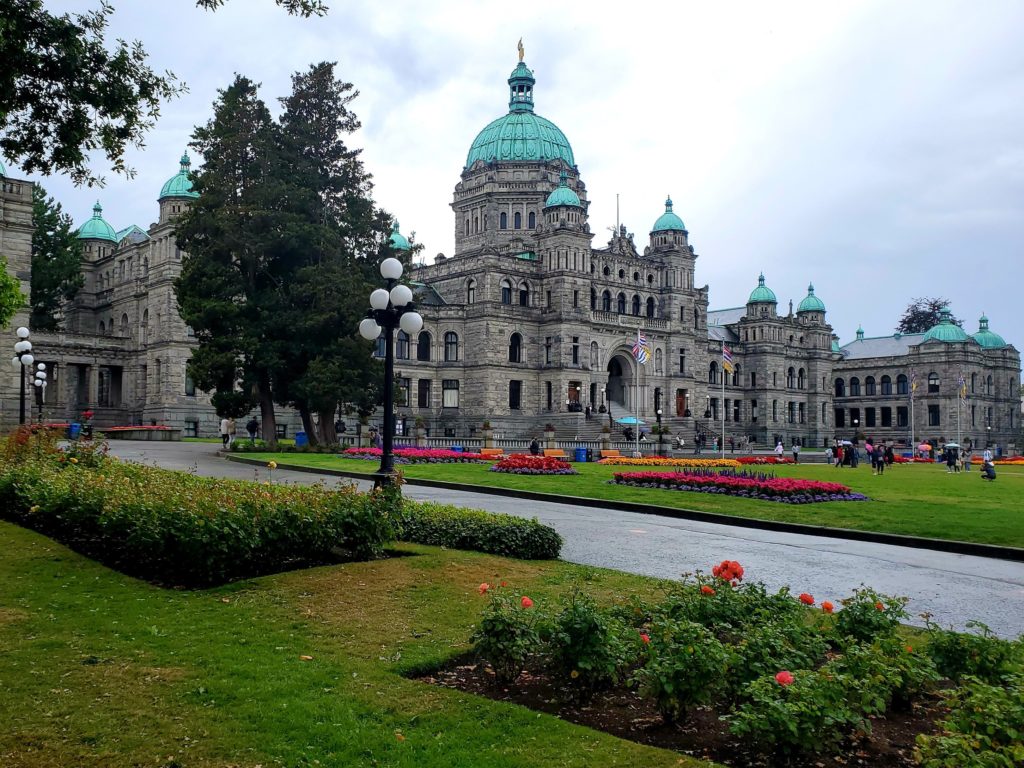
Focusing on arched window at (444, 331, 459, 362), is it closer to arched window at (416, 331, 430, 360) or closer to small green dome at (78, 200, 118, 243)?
arched window at (416, 331, 430, 360)

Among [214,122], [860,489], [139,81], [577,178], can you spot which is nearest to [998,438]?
[577,178]

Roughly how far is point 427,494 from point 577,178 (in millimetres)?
56444

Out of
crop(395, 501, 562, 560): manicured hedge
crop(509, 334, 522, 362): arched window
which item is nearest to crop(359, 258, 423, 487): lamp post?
crop(395, 501, 562, 560): manicured hedge

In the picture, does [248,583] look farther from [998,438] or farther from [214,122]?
[998,438]

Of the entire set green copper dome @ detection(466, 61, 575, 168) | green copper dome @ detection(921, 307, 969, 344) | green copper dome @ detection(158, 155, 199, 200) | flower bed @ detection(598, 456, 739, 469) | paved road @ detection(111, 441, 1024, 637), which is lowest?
paved road @ detection(111, 441, 1024, 637)

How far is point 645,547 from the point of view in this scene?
585 inches

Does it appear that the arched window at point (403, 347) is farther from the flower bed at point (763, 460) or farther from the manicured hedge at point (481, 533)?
the manicured hedge at point (481, 533)

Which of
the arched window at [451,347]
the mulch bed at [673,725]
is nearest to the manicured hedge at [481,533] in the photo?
the mulch bed at [673,725]

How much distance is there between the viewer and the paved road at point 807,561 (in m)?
11.0

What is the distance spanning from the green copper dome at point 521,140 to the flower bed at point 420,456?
134 ft

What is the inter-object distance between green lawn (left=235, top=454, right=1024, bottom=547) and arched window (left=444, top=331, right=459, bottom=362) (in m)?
32.4

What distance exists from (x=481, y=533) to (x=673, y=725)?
7.26 meters

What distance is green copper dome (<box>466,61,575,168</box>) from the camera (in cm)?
7288

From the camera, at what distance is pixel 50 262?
217 ft
